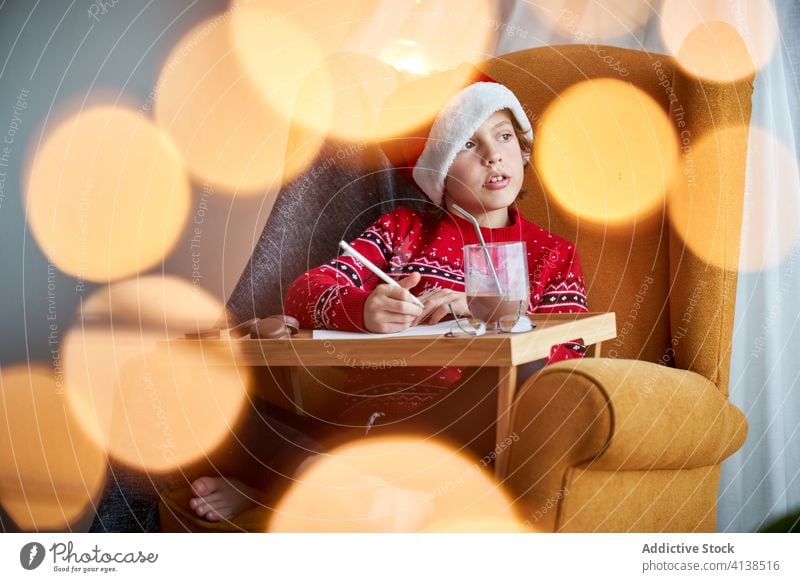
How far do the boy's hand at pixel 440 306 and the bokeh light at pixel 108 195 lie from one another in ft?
1.58

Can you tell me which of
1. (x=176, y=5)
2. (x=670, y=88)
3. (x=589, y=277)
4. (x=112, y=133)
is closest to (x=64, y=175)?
(x=112, y=133)

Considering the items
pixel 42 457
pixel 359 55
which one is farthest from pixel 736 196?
pixel 42 457

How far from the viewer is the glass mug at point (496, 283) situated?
80cm

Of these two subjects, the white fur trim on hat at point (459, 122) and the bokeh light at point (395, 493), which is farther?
the white fur trim on hat at point (459, 122)

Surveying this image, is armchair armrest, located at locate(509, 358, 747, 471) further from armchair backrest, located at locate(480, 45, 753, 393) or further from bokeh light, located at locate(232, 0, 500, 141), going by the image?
bokeh light, located at locate(232, 0, 500, 141)

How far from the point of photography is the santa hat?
106 cm

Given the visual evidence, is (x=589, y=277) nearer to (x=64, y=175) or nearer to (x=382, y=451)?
(x=382, y=451)

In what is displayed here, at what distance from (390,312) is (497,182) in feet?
1.03

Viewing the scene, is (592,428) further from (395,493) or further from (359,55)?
(359,55)

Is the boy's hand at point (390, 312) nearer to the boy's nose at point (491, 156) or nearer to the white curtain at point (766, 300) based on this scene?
the boy's nose at point (491, 156)

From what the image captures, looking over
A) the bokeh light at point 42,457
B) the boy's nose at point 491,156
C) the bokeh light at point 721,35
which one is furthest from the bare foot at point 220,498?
the bokeh light at point 721,35

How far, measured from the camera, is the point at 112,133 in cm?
117

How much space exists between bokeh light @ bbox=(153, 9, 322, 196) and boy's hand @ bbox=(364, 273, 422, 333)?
41 cm

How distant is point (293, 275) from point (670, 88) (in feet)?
1.95
